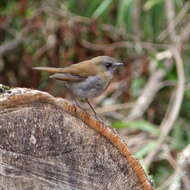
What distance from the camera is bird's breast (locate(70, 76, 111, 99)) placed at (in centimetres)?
395

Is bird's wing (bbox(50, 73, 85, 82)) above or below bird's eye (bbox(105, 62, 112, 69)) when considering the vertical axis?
below

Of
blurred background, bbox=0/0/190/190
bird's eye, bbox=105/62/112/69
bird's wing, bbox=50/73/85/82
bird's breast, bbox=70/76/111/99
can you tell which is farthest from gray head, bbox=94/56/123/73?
blurred background, bbox=0/0/190/190

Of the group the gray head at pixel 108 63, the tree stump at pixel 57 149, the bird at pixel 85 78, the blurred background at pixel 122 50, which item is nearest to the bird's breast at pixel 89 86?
the bird at pixel 85 78

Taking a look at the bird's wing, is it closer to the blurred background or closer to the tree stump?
the tree stump

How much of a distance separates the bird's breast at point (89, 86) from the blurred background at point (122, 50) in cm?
195

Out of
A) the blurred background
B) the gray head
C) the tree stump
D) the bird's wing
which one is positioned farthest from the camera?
the blurred background

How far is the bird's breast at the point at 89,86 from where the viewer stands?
155 inches

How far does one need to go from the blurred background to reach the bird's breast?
6.40ft

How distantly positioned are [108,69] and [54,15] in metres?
2.89

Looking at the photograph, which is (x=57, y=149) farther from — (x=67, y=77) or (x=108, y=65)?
(x=108, y=65)

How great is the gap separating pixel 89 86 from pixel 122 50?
2880 millimetres

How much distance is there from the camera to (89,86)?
3.98m

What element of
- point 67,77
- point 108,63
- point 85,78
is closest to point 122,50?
point 108,63

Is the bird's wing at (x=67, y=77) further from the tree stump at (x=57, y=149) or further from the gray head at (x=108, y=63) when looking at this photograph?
the tree stump at (x=57, y=149)
